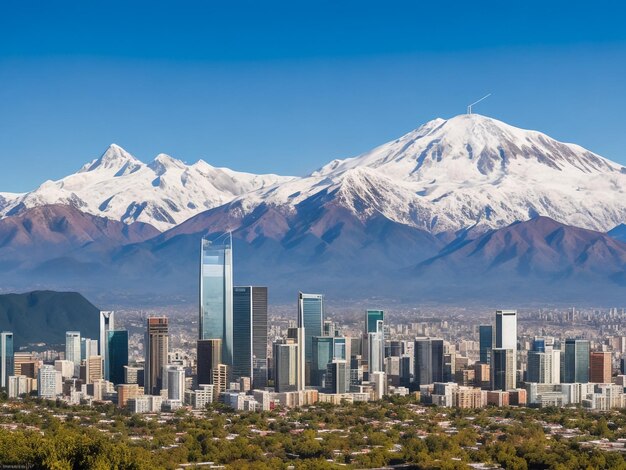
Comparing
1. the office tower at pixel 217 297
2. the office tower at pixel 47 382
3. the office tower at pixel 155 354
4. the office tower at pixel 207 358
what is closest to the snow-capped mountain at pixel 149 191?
the office tower at pixel 217 297

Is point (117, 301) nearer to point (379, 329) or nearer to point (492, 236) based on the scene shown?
point (492, 236)

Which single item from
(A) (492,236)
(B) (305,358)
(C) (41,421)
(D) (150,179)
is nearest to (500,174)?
(A) (492,236)

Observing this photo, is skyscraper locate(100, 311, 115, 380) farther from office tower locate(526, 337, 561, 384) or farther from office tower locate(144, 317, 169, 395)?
office tower locate(526, 337, 561, 384)

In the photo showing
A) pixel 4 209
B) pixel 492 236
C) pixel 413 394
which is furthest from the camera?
pixel 4 209

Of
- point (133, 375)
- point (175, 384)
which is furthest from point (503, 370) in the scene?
point (133, 375)

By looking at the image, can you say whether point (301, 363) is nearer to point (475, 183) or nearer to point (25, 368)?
point (25, 368)

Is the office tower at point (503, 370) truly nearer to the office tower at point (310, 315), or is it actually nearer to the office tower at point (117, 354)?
the office tower at point (310, 315)

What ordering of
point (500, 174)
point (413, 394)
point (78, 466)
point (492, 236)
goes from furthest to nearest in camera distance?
point (500, 174) < point (492, 236) < point (413, 394) < point (78, 466)
